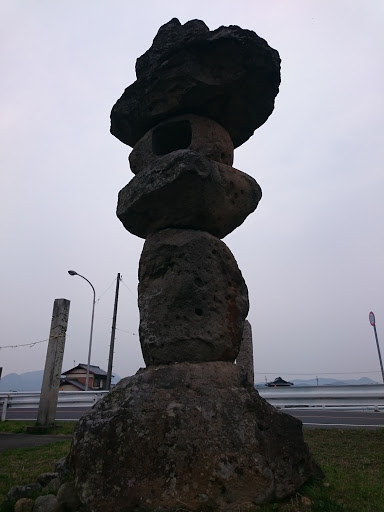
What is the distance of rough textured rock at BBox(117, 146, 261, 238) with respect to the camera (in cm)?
444

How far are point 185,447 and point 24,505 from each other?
145 cm

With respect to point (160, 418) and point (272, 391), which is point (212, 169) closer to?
point (160, 418)

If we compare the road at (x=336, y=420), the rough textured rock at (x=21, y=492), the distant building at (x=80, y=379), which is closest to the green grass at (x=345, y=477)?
the rough textured rock at (x=21, y=492)

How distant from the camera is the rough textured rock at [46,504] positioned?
10.7ft

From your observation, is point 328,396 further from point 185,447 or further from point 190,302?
point 185,447

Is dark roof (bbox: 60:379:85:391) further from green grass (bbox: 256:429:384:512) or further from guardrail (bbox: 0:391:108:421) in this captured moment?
green grass (bbox: 256:429:384:512)

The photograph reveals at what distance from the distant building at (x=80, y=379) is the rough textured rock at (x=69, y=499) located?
1147 inches

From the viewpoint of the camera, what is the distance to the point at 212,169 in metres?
4.55

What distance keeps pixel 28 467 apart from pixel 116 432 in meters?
2.91

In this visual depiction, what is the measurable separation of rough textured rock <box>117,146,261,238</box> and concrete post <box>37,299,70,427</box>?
6250 millimetres

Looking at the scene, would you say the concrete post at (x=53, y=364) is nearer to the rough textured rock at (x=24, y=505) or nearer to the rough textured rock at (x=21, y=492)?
the rough textured rock at (x=21, y=492)

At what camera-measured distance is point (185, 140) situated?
18.3 ft

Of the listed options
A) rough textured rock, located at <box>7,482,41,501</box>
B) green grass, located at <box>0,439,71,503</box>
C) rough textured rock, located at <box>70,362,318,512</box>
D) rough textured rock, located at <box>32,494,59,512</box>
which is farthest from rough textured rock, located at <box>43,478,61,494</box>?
green grass, located at <box>0,439,71,503</box>

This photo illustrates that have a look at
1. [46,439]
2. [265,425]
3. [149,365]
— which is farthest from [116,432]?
[46,439]
